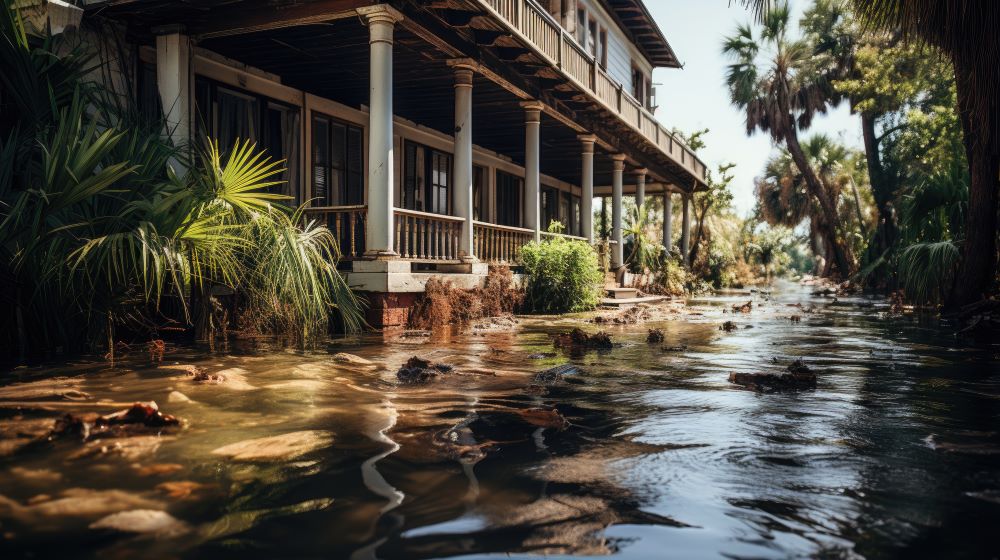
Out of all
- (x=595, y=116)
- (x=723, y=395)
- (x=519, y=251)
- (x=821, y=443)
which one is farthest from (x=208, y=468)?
(x=595, y=116)

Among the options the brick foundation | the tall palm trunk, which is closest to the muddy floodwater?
the brick foundation

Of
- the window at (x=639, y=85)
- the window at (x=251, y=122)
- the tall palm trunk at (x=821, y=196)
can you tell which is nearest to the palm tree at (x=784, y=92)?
the tall palm trunk at (x=821, y=196)

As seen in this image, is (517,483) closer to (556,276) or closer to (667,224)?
(556,276)

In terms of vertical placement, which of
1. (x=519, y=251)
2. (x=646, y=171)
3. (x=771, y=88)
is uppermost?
(x=771, y=88)

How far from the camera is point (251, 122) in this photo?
11281 mm

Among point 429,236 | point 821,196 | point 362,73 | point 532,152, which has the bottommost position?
point 429,236

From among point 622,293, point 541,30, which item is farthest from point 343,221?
point 622,293

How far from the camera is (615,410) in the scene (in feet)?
12.4

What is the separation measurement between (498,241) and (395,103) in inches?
138

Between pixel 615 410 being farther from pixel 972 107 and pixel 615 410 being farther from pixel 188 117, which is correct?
pixel 188 117

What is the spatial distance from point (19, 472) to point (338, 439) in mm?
1132

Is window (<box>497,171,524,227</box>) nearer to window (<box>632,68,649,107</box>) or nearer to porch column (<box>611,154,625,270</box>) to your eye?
porch column (<box>611,154,625,270</box>)

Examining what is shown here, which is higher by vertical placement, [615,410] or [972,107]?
[972,107]

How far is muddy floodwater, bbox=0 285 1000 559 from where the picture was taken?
6.33ft
